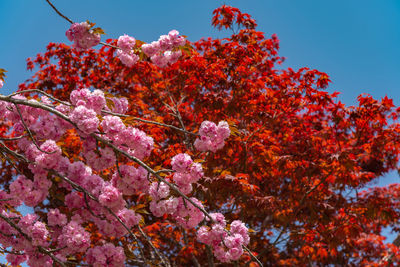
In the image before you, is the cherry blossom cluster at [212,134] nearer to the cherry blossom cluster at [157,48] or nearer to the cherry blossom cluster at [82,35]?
the cherry blossom cluster at [157,48]

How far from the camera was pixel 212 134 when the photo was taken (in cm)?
330

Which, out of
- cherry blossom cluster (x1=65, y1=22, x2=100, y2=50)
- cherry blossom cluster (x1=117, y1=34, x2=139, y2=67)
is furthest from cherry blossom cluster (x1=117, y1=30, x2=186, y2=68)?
cherry blossom cluster (x1=65, y1=22, x2=100, y2=50)

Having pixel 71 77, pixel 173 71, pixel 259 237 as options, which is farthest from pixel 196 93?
pixel 259 237

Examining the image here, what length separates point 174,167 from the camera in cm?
315

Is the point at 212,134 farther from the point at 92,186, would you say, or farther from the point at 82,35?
the point at 82,35

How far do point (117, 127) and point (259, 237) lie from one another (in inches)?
329

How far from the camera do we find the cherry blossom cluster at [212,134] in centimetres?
329

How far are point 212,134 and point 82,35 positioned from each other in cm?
158

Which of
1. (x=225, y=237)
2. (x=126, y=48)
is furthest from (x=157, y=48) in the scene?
(x=225, y=237)

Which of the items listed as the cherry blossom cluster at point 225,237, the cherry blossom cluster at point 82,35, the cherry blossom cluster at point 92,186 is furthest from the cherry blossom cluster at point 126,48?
the cherry blossom cluster at point 225,237

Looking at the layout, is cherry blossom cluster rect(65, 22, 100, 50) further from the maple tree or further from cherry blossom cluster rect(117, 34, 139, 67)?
the maple tree

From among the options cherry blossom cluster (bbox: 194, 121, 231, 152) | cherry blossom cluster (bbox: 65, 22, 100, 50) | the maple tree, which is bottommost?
cherry blossom cluster (bbox: 194, 121, 231, 152)

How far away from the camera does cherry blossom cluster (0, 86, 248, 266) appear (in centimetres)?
294

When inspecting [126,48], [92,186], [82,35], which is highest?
[126,48]
